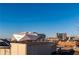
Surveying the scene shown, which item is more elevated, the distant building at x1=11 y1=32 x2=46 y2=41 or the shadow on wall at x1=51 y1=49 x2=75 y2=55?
the distant building at x1=11 y1=32 x2=46 y2=41

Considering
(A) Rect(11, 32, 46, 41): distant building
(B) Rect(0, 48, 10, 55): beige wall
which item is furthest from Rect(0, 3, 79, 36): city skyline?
(B) Rect(0, 48, 10, 55): beige wall

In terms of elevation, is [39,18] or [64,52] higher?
[39,18]

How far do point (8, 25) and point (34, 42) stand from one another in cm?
34

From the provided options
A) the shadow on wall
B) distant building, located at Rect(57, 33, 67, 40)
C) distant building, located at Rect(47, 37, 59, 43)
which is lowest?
the shadow on wall

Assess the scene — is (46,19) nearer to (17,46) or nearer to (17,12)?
(17,12)

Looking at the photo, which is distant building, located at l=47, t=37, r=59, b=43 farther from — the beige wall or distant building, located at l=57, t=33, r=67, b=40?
the beige wall

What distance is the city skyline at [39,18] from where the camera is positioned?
51.4 inches

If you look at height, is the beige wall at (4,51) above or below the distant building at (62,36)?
below

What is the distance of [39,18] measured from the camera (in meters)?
1.31

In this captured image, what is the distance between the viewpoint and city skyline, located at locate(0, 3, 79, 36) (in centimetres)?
130

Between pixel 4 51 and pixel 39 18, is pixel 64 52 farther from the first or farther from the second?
pixel 4 51

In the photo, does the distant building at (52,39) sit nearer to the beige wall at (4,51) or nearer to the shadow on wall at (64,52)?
the shadow on wall at (64,52)

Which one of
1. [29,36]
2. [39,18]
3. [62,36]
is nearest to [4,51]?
[29,36]

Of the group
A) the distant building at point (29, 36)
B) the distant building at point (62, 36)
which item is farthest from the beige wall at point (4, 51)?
the distant building at point (62, 36)
